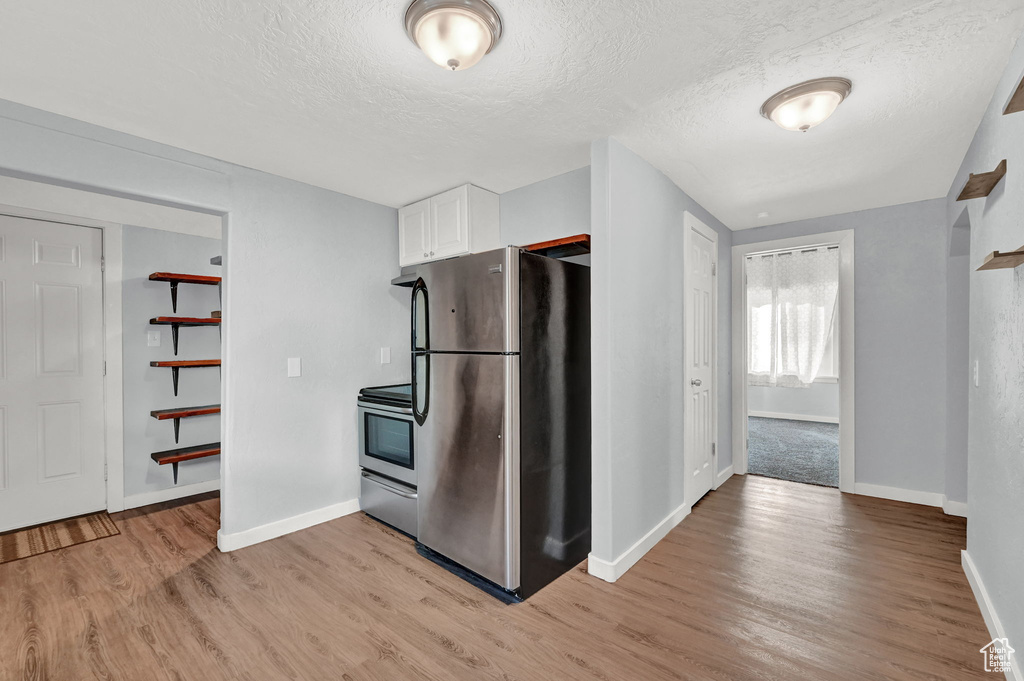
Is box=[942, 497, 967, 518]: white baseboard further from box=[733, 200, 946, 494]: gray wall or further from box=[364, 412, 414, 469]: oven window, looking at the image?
box=[364, 412, 414, 469]: oven window

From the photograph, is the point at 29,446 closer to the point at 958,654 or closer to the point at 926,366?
the point at 958,654

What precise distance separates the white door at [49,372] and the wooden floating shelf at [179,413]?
36 centimetres

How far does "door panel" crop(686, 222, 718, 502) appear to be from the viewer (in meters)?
3.27

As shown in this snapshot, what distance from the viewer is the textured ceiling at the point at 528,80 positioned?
149cm

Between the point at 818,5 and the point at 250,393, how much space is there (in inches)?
128

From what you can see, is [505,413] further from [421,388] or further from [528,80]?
[528,80]

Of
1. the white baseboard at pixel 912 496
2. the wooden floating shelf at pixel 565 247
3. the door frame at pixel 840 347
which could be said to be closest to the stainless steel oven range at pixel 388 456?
the wooden floating shelf at pixel 565 247

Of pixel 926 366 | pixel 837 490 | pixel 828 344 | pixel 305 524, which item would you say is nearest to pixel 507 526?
pixel 305 524

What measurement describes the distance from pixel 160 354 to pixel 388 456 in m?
2.19

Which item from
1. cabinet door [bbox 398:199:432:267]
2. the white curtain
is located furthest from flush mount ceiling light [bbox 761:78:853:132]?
the white curtain

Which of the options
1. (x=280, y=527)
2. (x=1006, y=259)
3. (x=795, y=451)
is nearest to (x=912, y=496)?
(x=795, y=451)

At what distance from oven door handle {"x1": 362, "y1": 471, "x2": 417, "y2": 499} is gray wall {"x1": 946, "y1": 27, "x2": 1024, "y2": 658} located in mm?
2707

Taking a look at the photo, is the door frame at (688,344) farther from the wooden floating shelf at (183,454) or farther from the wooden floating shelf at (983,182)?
the wooden floating shelf at (183,454)

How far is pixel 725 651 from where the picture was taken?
180cm
